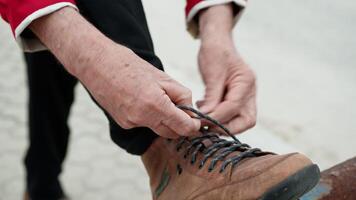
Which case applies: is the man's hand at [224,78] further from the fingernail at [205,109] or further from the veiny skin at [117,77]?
the veiny skin at [117,77]

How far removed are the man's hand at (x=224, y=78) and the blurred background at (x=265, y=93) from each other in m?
0.55

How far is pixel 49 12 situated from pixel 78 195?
858 mm

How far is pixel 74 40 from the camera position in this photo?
2.13 ft

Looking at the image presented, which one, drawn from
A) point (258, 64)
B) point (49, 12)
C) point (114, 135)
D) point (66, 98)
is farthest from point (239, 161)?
point (258, 64)

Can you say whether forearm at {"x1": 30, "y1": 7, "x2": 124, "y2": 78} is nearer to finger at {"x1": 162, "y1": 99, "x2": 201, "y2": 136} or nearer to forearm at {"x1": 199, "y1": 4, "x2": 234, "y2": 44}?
finger at {"x1": 162, "y1": 99, "x2": 201, "y2": 136}

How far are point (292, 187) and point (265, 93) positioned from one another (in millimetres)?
1213

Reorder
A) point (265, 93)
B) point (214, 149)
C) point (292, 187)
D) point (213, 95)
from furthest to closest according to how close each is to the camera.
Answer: point (265, 93) → point (213, 95) → point (214, 149) → point (292, 187)

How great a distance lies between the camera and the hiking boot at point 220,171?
611 mm

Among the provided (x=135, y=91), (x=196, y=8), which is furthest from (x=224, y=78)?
(x=135, y=91)

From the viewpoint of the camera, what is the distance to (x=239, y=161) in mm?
699

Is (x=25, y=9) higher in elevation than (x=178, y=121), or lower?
higher

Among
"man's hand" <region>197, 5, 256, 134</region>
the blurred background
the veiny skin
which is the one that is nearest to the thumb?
"man's hand" <region>197, 5, 256, 134</region>

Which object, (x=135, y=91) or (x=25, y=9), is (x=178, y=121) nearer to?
(x=135, y=91)

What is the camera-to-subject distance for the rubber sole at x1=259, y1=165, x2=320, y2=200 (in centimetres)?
60
